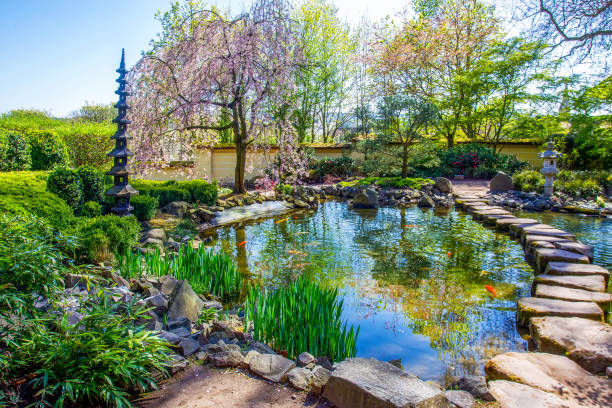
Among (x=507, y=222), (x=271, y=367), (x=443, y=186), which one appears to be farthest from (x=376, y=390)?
(x=443, y=186)

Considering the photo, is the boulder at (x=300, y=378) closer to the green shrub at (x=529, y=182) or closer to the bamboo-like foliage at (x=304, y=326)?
the bamboo-like foliage at (x=304, y=326)

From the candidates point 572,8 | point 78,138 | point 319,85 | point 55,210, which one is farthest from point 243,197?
point 319,85

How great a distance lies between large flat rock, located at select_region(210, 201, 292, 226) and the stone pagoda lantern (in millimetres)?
2033

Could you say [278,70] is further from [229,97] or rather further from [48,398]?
[48,398]

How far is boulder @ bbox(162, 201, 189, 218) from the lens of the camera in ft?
26.1

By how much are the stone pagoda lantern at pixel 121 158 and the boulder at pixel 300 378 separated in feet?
16.3

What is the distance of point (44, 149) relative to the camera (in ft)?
29.1

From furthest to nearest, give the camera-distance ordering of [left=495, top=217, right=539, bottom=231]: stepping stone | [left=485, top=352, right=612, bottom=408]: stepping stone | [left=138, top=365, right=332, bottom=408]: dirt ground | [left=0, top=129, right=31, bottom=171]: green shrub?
[left=0, top=129, right=31, bottom=171]: green shrub → [left=495, top=217, right=539, bottom=231]: stepping stone → [left=485, top=352, right=612, bottom=408]: stepping stone → [left=138, top=365, right=332, bottom=408]: dirt ground

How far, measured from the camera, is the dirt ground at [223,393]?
1951 mm

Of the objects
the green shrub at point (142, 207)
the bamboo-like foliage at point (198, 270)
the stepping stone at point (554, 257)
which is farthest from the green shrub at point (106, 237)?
the stepping stone at point (554, 257)

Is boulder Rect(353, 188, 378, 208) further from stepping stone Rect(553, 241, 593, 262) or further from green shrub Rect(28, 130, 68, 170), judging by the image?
green shrub Rect(28, 130, 68, 170)

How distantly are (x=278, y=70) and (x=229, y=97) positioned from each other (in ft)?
6.55

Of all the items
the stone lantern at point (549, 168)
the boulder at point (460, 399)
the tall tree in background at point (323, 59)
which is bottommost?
the boulder at point (460, 399)

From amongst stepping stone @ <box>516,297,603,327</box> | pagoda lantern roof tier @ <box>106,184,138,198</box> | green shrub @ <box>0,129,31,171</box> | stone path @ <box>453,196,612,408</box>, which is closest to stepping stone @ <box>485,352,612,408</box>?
stone path @ <box>453,196,612,408</box>
